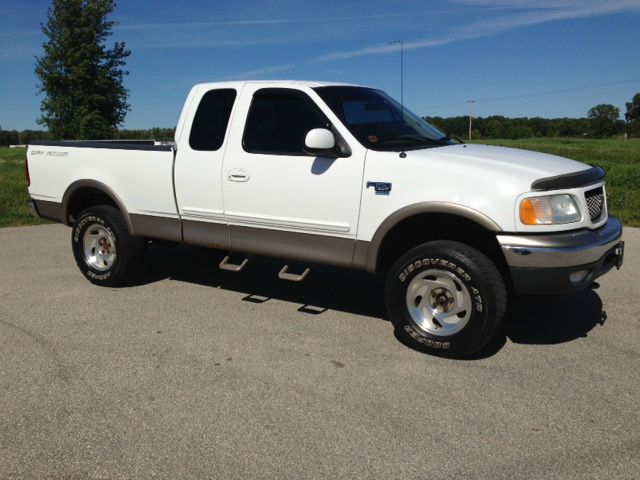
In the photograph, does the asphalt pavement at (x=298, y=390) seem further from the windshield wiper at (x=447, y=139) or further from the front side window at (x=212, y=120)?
the windshield wiper at (x=447, y=139)

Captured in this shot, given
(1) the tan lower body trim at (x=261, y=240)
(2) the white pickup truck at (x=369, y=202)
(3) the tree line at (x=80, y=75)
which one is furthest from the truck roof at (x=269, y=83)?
(3) the tree line at (x=80, y=75)

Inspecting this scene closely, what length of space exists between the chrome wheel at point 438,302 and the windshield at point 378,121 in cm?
109

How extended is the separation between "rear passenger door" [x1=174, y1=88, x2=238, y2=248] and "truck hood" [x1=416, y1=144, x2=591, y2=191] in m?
1.84

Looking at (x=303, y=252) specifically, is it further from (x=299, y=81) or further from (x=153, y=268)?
(x=153, y=268)

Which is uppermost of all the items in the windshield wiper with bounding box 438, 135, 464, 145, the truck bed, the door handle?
the windshield wiper with bounding box 438, 135, 464, 145

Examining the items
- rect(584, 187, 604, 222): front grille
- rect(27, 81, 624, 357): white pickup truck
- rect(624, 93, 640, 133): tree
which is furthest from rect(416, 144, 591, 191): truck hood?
rect(624, 93, 640, 133): tree

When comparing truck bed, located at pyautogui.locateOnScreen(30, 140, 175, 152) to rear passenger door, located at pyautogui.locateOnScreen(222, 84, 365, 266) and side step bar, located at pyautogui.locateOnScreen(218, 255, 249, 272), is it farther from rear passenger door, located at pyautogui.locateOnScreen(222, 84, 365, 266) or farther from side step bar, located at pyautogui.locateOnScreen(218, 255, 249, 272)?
side step bar, located at pyautogui.locateOnScreen(218, 255, 249, 272)

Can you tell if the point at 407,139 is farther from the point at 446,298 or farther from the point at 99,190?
the point at 99,190

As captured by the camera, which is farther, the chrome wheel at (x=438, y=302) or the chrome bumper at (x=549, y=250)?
the chrome wheel at (x=438, y=302)

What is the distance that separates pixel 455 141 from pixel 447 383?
271cm

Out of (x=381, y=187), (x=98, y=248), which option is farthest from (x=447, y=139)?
(x=98, y=248)

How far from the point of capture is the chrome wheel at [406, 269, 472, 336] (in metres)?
4.45

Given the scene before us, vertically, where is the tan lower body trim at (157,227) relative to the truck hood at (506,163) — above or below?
below

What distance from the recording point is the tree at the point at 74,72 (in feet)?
145
